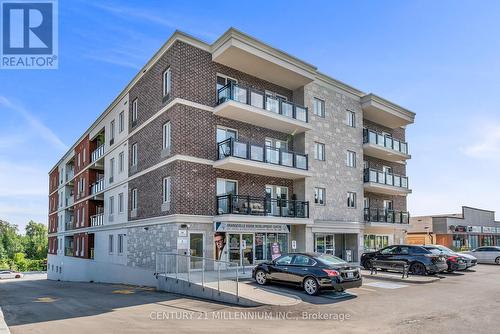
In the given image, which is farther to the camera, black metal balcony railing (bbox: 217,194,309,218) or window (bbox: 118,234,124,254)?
window (bbox: 118,234,124,254)

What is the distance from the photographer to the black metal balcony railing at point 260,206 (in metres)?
20.2

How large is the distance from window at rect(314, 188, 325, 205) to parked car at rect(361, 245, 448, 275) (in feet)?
15.3

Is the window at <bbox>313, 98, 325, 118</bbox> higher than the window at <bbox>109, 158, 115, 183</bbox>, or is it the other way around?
the window at <bbox>313, 98, 325, 118</bbox>

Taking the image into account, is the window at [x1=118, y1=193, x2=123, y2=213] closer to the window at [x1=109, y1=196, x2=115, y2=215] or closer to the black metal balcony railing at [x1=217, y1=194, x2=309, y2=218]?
the window at [x1=109, y1=196, x2=115, y2=215]

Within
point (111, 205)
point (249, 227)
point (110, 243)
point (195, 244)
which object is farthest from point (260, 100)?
point (110, 243)

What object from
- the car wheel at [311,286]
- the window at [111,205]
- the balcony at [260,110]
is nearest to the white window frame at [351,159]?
the balcony at [260,110]

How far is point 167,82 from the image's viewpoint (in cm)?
2114

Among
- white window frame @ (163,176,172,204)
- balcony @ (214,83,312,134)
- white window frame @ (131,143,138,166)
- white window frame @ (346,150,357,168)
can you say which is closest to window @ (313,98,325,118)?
balcony @ (214,83,312,134)

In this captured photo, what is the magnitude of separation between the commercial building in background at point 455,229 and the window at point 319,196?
20.7 meters

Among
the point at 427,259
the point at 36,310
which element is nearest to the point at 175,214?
the point at 36,310

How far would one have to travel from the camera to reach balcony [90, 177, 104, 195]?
1221 inches

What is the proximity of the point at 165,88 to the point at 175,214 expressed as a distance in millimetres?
6771

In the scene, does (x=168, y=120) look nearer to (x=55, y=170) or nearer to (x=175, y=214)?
(x=175, y=214)

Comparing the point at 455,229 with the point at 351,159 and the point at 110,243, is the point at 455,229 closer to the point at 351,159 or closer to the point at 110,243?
the point at 351,159
